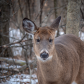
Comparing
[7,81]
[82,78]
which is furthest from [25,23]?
[7,81]

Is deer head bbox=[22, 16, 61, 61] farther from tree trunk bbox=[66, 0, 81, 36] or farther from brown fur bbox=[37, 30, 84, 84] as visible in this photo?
tree trunk bbox=[66, 0, 81, 36]

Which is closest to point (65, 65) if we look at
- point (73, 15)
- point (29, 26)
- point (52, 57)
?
point (52, 57)

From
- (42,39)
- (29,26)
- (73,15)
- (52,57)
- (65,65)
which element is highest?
(73,15)

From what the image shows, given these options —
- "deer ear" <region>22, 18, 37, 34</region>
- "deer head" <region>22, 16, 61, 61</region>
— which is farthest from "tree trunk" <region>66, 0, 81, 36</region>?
"deer ear" <region>22, 18, 37, 34</region>

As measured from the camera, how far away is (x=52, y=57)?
3156 millimetres

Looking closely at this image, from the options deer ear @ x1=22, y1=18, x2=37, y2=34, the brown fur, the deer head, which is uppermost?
deer ear @ x1=22, y1=18, x2=37, y2=34

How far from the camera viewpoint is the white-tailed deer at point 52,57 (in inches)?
121

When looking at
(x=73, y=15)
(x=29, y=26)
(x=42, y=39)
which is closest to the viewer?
(x=42, y=39)

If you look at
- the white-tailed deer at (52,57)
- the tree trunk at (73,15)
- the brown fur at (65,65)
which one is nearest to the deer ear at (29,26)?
the white-tailed deer at (52,57)

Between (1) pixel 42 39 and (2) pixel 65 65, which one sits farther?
(2) pixel 65 65

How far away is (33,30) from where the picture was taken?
11.1 ft

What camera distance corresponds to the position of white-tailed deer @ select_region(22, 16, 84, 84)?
3070mm

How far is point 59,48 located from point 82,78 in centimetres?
118

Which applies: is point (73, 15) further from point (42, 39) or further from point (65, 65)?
point (42, 39)
